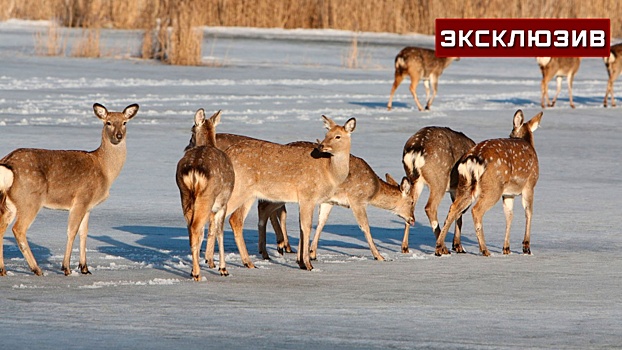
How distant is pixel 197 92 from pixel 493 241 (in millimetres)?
14830

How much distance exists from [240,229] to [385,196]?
1781 mm

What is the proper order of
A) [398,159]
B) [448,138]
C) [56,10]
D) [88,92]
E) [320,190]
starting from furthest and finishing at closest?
1. [56,10]
2. [88,92]
3. [398,159]
4. [448,138]
5. [320,190]

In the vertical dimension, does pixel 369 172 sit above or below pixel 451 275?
above

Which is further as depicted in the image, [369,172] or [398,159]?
[398,159]

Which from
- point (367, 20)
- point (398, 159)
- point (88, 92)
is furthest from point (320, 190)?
point (367, 20)

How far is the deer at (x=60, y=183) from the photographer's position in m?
9.19

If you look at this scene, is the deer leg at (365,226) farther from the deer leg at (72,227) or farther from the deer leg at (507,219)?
the deer leg at (72,227)

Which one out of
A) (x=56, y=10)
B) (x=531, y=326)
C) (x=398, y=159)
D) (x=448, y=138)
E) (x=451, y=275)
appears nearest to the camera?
(x=531, y=326)

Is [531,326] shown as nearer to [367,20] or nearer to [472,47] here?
[472,47]

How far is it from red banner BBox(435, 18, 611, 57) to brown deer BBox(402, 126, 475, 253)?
25628 millimetres

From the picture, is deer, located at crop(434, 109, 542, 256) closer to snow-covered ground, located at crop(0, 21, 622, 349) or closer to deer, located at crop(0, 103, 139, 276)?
snow-covered ground, located at crop(0, 21, 622, 349)

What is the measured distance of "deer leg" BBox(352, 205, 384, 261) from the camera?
10836 mm

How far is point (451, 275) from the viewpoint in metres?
9.82

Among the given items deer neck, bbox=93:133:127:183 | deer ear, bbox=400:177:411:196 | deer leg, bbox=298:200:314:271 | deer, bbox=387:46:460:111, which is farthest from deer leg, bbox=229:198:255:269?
deer, bbox=387:46:460:111
